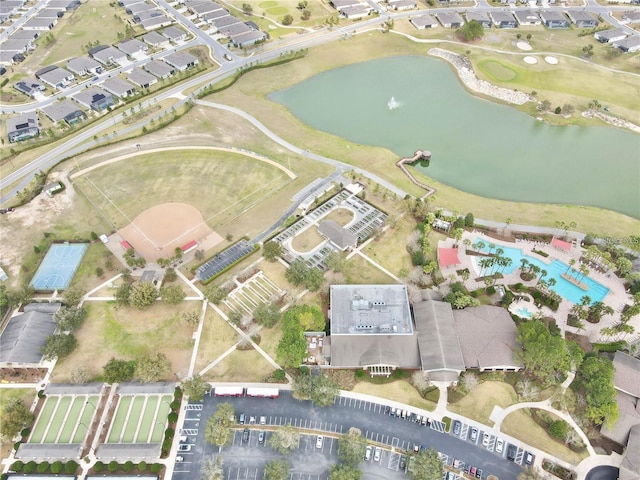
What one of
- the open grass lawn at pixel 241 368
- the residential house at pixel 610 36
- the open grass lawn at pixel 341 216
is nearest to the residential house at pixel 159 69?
the open grass lawn at pixel 341 216

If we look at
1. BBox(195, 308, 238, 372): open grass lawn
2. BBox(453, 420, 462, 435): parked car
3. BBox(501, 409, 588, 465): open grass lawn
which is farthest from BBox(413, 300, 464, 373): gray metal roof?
BBox(195, 308, 238, 372): open grass lawn

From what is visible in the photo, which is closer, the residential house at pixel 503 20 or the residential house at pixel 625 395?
the residential house at pixel 625 395

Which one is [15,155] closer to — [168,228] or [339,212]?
[168,228]

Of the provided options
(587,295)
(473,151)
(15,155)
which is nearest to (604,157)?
(473,151)

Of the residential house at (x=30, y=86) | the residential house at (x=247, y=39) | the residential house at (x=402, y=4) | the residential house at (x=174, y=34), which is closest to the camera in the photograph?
the residential house at (x=30, y=86)

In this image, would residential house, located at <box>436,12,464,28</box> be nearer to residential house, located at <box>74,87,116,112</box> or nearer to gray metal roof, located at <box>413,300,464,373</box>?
residential house, located at <box>74,87,116,112</box>

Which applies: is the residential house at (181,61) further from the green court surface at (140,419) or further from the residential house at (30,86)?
the green court surface at (140,419)
